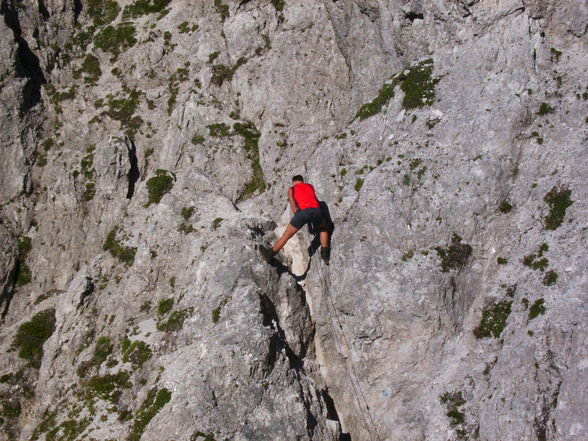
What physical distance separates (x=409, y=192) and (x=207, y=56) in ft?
54.8

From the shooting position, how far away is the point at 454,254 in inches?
810

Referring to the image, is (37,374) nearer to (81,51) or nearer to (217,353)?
(217,353)

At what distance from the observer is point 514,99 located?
21859mm

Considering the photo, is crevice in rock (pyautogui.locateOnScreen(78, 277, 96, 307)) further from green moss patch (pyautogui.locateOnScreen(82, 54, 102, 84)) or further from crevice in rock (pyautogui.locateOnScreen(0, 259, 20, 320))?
green moss patch (pyautogui.locateOnScreen(82, 54, 102, 84))

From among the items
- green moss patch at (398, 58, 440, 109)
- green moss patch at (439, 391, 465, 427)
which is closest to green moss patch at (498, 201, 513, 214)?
green moss patch at (398, 58, 440, 109)

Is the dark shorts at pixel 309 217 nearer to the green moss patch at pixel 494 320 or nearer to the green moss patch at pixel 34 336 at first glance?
the green moss patch at pixel 494 320

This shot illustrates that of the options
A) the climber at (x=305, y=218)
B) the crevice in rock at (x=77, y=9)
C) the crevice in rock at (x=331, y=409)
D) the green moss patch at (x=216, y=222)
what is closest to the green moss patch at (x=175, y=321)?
the climber at (x=305, y=218)

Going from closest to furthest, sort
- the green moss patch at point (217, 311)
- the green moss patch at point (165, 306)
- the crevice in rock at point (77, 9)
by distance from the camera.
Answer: the green moss patch at point (217, 311) → the green moss patch at point (165, 306) → the crevice in rock at point (77, 9)

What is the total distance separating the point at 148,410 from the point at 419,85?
1747 centimetres

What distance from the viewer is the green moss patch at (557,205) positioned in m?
19.2

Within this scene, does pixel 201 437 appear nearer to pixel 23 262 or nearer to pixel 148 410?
pixel 148 410

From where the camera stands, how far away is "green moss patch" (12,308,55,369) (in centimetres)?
2462

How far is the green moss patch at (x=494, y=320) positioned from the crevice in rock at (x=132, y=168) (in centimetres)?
1878

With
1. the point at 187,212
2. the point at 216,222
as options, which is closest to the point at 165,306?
the point at 216,222
